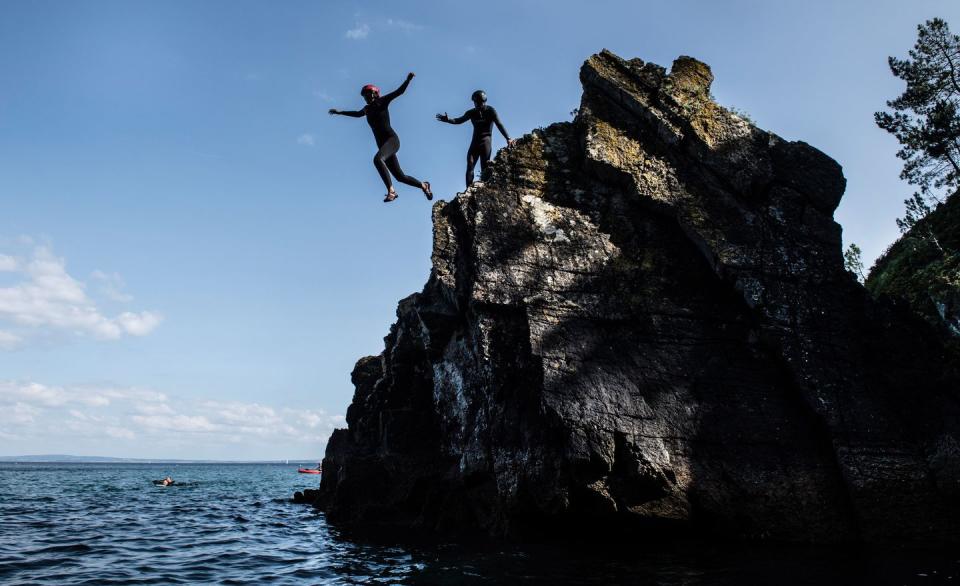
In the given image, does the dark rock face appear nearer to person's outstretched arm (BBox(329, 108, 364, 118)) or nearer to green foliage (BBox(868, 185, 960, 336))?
green foliage (BBox(868, 185, 960, 336))

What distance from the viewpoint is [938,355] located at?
1366 centimetres

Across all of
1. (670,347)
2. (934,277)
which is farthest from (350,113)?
(934,277)

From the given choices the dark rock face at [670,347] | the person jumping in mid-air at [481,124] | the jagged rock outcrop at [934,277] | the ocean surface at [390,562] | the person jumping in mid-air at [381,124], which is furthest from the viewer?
the person jumping in mid-air at [481,124]

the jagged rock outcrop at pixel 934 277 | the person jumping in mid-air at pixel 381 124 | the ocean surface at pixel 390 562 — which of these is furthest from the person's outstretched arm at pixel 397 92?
the jagged rock outcrop at pixel 934 277

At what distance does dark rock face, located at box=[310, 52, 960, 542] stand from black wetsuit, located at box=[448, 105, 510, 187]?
63cm

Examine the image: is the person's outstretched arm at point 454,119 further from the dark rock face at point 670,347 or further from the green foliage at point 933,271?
the green foliage at point 933,271

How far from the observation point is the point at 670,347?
45.8 feet

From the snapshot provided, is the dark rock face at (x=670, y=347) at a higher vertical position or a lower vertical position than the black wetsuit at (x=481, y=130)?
lower

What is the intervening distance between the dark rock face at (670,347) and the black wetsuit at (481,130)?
0.63m

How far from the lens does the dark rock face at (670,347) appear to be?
12250mm

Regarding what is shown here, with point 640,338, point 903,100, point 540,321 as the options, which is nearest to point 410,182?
point 540,321

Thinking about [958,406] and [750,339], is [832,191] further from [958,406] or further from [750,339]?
[958,406]

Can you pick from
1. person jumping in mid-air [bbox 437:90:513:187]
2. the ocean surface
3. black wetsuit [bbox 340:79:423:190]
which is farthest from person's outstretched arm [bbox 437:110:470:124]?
the ocean surface

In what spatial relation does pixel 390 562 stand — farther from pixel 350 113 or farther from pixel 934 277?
pixel 934 277
